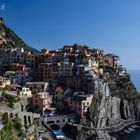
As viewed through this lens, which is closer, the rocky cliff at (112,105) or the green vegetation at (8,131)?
the green vegetation at (8,131)

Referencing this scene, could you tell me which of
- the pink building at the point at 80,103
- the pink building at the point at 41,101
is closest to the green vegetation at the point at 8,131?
the pink building at the point at 41,101

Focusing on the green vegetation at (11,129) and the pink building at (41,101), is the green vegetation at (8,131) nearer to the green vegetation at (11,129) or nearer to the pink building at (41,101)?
the green vegetation at (11,129)

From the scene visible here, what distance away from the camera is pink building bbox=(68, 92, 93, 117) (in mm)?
75625

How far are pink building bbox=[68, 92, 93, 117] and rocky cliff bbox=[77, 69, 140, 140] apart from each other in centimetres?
129

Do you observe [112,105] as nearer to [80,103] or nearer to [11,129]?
[80,103]

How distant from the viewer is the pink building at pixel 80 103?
7562 centimetres

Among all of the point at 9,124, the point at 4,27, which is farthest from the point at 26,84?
the point at 4,27

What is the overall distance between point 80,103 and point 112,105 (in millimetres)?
15774

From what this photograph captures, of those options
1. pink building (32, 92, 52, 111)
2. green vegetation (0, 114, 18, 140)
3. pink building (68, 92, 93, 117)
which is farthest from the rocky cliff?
green vegetation (0, 114, 18, 140)

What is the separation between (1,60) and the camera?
3772 inches

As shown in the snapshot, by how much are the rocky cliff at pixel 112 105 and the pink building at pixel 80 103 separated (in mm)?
1289

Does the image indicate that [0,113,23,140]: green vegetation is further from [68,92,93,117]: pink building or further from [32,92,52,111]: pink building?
[68,92,93,117]: pink building

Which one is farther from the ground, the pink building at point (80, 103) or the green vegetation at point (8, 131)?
the pink building at point (80, 103)

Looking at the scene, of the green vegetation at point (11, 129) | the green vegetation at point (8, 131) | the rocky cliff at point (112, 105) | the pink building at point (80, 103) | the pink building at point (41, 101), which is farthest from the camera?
the rocky cliff at point (112, 105)
